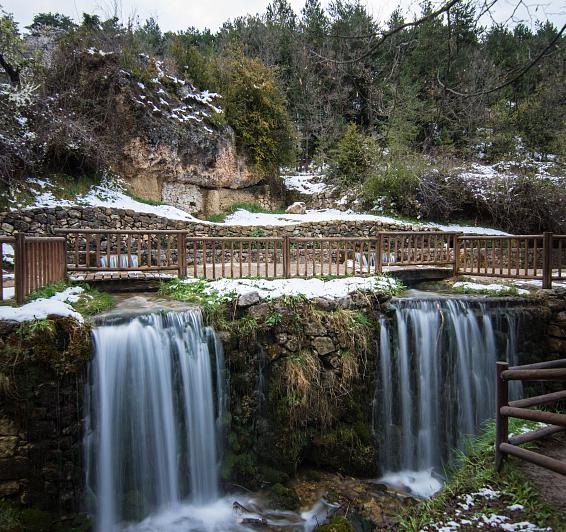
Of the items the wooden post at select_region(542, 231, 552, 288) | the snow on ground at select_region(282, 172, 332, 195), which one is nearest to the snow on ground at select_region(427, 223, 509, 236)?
the snow on ground at select_region(282, 172, 332, 195)

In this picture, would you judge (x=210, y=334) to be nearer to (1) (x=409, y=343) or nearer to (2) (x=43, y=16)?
(1) (x=409, y=343)

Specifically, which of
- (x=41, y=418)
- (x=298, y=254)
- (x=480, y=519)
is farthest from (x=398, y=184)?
(x=41, y=418)

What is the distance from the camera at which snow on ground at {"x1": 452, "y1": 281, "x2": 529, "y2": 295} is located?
7.89 m

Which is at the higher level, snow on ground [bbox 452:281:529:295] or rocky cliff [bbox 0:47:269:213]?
rocky cliff [bbox 0:47:269:213]

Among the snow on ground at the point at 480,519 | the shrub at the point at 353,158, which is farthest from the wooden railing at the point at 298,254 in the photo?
the shrub at the point at 353,158

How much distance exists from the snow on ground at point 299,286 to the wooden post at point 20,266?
277 cm

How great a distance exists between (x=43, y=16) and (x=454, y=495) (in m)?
32.5

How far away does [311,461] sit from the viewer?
6.05 metres

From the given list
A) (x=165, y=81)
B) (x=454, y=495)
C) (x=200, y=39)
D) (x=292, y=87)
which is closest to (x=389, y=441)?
(x=454, y=495)

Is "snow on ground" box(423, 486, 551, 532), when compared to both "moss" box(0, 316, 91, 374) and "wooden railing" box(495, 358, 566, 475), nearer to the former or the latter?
"wooden railing" box(495, 358, 566, 475)

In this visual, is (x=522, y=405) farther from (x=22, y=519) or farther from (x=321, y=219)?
(x=321, y=219)

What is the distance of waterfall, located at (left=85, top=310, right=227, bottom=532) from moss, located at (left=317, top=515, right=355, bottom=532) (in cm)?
168

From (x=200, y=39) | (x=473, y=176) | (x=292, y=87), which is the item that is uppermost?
(x=200, y=39)

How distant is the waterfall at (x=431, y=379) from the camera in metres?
6.40
